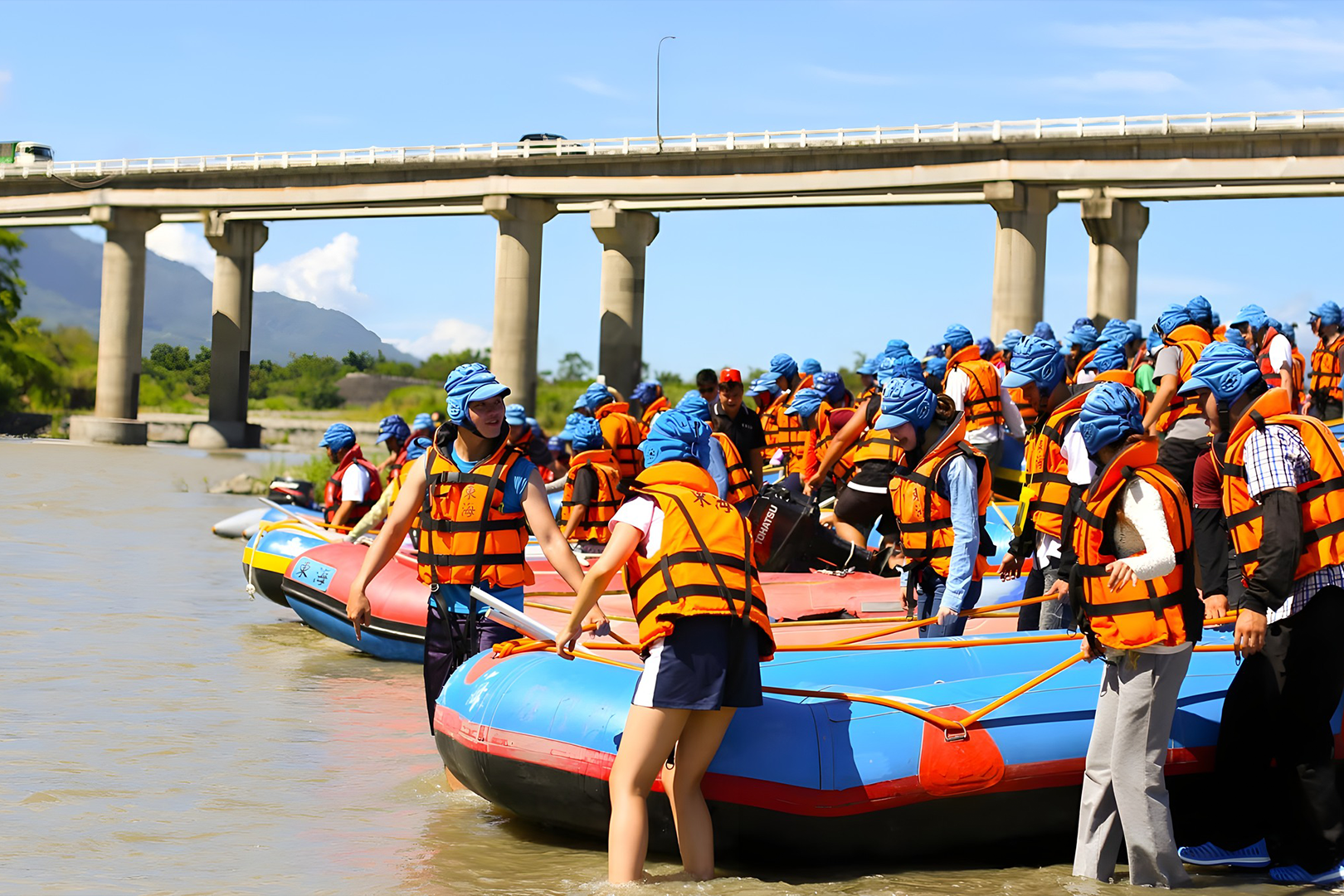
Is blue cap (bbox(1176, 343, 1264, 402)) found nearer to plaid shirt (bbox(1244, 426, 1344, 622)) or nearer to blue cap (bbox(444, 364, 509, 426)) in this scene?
plaid shirt (bbox(1244, 426, 1344, 622))

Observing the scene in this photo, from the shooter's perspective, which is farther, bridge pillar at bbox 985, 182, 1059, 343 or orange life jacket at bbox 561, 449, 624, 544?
bridge pillar at bbox 985, 182, 1059, 343

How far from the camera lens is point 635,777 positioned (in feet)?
16.7

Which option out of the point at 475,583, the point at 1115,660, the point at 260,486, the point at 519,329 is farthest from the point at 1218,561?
the point at 519,329

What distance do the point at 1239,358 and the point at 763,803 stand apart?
9.01ft

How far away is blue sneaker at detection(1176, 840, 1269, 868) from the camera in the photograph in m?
5.90

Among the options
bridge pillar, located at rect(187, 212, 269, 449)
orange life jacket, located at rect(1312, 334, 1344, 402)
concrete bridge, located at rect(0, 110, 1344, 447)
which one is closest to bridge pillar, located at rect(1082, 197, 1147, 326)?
concrete bridge, located at rect(0, 110, 1344, 447)

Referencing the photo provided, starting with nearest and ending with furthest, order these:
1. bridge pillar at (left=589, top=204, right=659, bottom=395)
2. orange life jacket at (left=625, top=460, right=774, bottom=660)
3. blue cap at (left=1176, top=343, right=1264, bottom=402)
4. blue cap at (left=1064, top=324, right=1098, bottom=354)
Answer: orange life jacket at (left=625, top=460, right=774, bottom=660)
blue cap at (left=1176, top=343, right=1264, bottom=402)
blue cap at (left=1064, top=324, right=1098, bottom=354)
bridge pillar at (left=589, top=204, right=659, bottom=395)

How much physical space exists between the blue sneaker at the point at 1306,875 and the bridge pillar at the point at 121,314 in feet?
171

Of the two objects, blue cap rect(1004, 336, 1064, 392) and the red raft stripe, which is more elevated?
blue cap rect(1004, 336, 1064, 392)

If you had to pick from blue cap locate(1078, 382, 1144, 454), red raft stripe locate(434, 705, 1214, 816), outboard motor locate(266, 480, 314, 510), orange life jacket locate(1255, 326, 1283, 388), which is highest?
orange life jacket locate(1255, 326, 1283, 388)

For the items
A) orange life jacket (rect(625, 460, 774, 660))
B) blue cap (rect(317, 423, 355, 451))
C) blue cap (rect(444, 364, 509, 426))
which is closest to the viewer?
orange life jacket (rect(625, 460, 774, 660))

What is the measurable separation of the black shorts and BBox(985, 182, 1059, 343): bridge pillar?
3348 cm

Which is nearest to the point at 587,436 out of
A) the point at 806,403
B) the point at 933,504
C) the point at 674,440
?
the point at 806,403

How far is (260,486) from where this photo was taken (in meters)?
31.9
